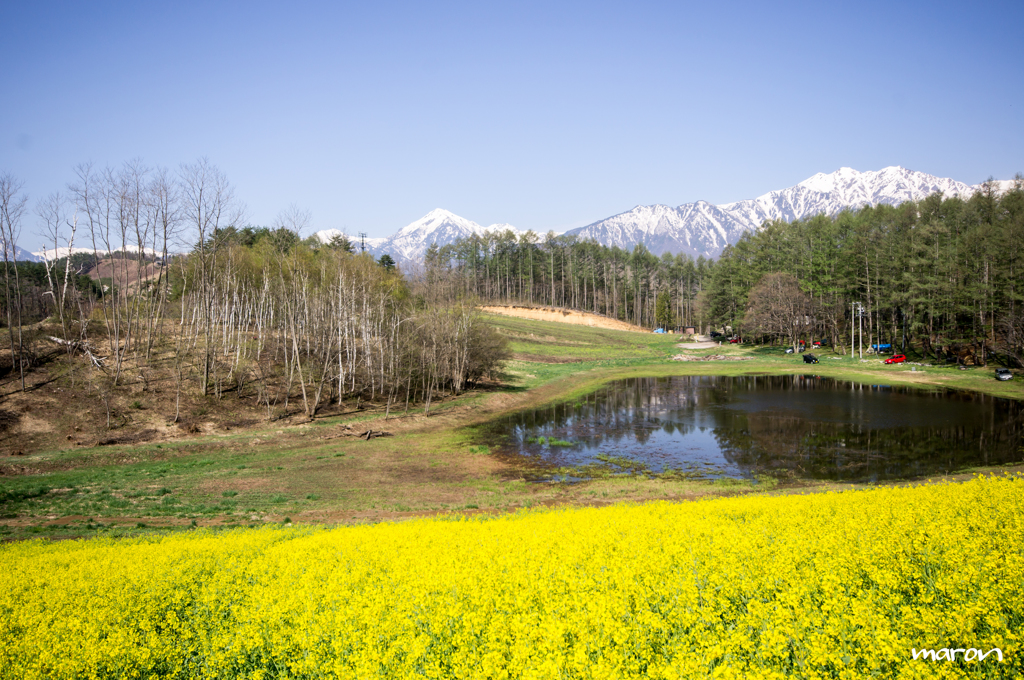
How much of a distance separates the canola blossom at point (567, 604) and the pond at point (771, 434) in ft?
53.6

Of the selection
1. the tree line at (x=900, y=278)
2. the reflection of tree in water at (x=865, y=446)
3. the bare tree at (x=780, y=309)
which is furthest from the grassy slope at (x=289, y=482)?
the bare tree at (x=780, y=309)

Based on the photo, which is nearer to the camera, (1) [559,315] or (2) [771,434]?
(2) [771,434]

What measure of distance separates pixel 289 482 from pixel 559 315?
9996 centimetres

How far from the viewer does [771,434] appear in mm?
32906

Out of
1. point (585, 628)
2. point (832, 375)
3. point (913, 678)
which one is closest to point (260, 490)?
point (585, 628)

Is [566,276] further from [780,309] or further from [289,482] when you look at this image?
[289,482]

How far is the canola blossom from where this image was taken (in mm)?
5379

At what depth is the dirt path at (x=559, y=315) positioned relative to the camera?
119 m

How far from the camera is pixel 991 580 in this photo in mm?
6258

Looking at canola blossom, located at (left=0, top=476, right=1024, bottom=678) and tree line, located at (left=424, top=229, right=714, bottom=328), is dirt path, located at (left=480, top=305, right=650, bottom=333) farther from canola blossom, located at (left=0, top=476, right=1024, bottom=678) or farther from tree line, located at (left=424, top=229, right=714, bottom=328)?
canola blossom, located at (left=0, top=476, right=1024, bottom=678)

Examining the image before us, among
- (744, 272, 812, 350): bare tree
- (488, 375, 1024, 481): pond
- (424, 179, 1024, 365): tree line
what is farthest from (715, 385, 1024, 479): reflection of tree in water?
(744, 272, 812, 350): bare tree

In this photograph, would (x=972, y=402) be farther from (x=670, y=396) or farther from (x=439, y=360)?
(x=439, y=360)

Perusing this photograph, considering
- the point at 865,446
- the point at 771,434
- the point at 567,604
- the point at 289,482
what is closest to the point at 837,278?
the point at 771,434

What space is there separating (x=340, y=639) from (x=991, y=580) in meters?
7.70
